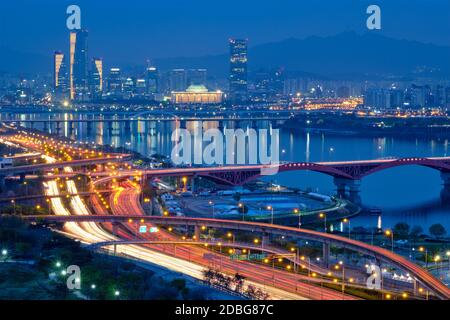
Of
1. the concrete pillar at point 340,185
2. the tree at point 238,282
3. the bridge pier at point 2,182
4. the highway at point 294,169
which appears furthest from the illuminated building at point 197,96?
the tree at point 238,282

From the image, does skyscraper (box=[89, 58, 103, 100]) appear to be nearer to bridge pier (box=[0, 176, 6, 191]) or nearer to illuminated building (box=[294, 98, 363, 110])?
illuminated building (box=[294, 98, 363, 110])

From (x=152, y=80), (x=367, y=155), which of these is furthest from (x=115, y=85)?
(x=367, y=155)

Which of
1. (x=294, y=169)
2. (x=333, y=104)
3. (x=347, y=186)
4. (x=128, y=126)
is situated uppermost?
(x=333, y=104)

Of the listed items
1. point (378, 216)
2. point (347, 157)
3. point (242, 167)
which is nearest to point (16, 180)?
point (242, 167)

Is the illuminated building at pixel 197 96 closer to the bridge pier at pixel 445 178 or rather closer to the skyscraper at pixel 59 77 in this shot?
the skyscraper at pixel 59 77

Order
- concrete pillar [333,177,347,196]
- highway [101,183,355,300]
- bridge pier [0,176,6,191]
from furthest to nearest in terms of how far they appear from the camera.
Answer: concrete pillar [333,177,347,196] < bridge pier [0,176,6,191] < highway [101,183,355,300]

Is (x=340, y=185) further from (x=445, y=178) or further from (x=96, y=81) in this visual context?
(x=96, y=81)

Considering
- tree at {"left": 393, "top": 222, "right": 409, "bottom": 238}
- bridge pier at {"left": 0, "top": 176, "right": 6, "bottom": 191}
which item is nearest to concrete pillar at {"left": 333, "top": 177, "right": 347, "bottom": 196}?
tree at {"left": 393, "top": 222, "right": 409, "bottom": 238}
